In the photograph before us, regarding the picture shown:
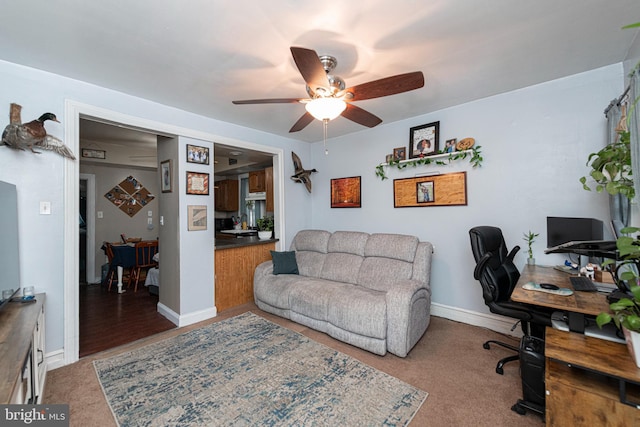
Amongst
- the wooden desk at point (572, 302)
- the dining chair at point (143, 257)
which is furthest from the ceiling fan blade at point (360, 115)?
the dining chair at point (143, 257)

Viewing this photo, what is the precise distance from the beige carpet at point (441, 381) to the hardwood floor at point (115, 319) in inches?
8.9

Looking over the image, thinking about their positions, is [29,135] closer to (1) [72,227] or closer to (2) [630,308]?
(1) [72,227]

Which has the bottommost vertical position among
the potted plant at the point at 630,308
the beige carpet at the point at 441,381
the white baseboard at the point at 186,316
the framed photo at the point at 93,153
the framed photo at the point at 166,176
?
the beige carpet at the point at 441,381

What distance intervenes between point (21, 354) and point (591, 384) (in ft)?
9.25

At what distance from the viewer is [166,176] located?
3.37m

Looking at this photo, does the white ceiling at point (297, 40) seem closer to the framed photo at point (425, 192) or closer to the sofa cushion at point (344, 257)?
the framed photo at point (425, 192)

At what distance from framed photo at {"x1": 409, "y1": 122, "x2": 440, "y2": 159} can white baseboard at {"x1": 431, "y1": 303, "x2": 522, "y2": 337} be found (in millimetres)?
1904

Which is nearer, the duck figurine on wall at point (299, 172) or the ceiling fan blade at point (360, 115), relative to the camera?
the ceiling fan blade at point (360, 115)

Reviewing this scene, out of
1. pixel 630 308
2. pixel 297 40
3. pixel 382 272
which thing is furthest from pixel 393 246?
pixel 297 40

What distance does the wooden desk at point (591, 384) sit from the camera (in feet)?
3.93

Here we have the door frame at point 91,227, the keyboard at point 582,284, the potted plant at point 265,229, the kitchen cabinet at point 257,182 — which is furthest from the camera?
the kitchen cabinet at point 257,182

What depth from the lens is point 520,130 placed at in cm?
274

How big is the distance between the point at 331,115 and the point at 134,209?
537 cm

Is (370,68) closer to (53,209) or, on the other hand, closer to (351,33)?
(351,33)
